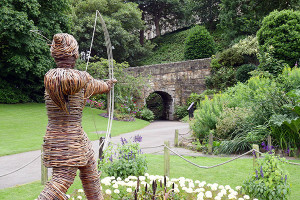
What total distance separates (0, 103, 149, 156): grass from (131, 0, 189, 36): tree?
1878 cm

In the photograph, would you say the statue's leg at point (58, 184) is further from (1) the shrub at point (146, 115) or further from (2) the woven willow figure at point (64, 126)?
(1) the shrub at point (146, 115)

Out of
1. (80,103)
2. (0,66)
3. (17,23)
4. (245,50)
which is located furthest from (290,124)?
(0,66)

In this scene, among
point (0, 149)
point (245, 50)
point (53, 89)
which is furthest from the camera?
point (245, 50)

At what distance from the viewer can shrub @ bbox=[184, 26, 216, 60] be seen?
912 inches

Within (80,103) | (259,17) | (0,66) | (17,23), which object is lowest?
(80,103)

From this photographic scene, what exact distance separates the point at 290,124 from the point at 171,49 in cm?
2421

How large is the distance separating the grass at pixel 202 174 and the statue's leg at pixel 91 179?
2040 mm

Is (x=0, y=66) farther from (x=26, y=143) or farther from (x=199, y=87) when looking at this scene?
(x=199, y=87)

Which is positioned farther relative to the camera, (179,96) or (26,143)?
(179,96)

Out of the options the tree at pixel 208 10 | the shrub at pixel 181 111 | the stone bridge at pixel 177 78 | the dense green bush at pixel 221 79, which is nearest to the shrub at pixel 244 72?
the dense green bush at pixel 221 79

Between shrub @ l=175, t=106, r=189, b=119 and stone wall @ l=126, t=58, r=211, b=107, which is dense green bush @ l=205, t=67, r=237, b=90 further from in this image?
shrub @ l=175, t=106, r=189, b=119

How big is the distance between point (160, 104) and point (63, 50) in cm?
2015

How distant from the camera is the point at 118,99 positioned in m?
18.7

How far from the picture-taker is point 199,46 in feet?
76.2
